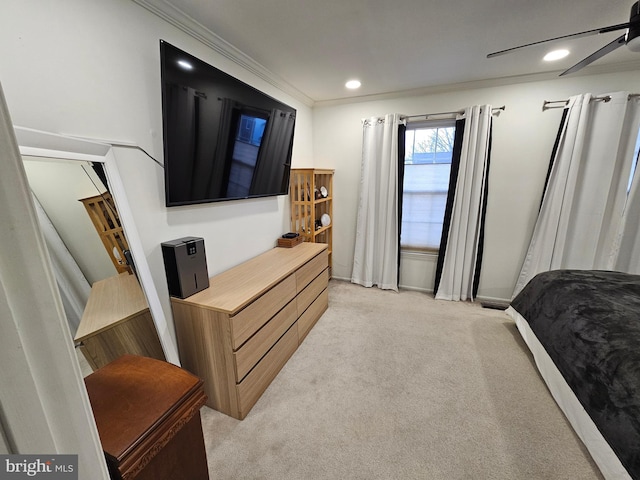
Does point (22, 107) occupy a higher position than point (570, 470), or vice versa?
point (22, 107)

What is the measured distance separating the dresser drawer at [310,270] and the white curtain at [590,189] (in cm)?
232

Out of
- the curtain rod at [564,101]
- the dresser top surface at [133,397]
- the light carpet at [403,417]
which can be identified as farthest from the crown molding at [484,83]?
the dresser top surface at [133,397]

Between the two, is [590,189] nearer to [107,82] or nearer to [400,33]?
[400,33]

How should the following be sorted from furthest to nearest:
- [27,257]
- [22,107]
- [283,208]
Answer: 1. [283,208]
2. [22,107]
3. [27,257]

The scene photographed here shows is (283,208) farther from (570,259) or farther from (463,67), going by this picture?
(570,259)

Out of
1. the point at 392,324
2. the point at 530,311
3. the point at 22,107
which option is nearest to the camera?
the point at 22,107

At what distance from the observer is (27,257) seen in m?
0.35

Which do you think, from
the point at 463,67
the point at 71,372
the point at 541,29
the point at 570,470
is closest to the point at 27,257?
the point at 71,372

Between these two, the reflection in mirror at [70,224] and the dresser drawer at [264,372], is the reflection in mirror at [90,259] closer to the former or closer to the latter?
the reflection in mirror at [70,224]

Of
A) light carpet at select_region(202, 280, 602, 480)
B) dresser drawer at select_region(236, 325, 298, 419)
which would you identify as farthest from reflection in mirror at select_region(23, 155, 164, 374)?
light carpet at select_region(202, 280, 602, 480)

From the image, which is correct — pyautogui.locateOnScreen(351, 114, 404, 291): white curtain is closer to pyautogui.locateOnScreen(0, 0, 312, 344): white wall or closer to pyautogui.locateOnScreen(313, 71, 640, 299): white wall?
pyautogui.locateOnScreen(313, 71, 640, 299): white wall

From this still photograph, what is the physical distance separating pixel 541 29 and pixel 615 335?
2.00 metres

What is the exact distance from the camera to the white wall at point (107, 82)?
104 centimetres

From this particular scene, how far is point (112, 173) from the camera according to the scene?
130 cm
